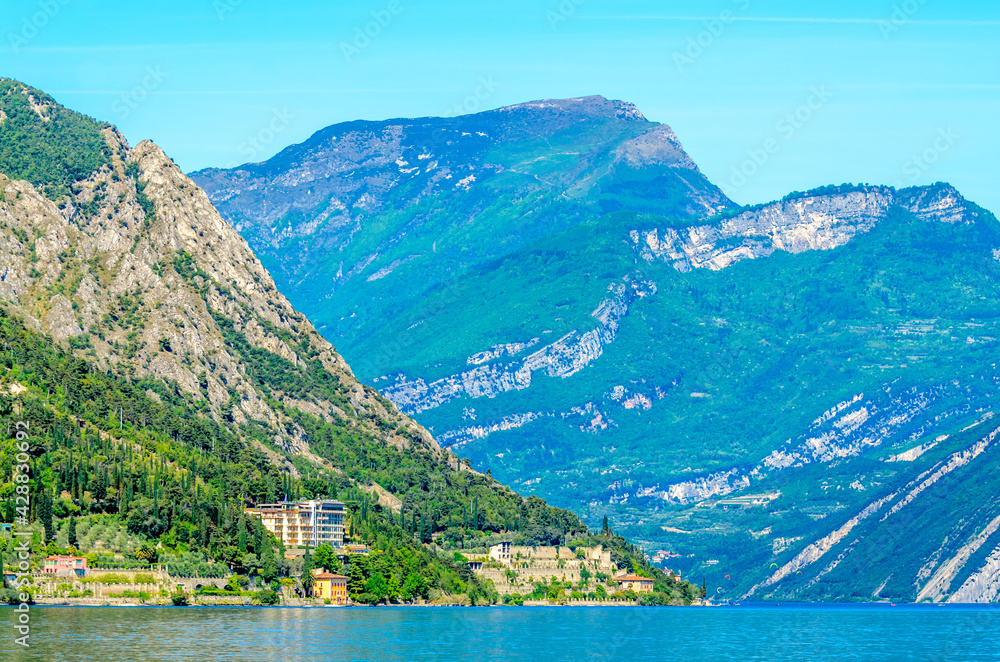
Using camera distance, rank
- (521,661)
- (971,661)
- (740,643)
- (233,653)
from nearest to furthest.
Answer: (233,653), (521,661), (971,661), (740,643)

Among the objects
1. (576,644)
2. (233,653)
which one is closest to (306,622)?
(576,644)

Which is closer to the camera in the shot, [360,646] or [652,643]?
[360,646]

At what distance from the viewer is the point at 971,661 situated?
17562 centimetres

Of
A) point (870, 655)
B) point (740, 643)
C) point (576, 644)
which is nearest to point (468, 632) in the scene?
point (576, 644)

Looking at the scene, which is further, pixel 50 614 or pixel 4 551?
pixel 4 551

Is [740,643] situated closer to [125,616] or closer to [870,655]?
[870,655]

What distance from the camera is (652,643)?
192 m

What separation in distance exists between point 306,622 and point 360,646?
29643 millimetres

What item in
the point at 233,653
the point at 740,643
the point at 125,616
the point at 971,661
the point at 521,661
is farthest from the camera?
the point at 740,643

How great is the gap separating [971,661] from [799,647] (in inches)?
920

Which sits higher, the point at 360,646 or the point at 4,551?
the point at 4,551

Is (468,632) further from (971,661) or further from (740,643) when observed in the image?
(971,661)

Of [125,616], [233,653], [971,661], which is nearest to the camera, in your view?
[233,653]

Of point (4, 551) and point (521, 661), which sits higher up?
point (4, 551)
